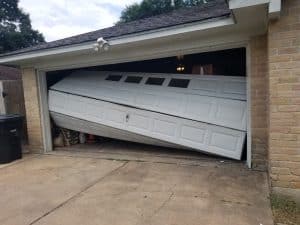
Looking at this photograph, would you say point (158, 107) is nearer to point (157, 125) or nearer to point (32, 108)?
point (157, 125)

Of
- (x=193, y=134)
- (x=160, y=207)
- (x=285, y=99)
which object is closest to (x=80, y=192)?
(x=160, y=207)

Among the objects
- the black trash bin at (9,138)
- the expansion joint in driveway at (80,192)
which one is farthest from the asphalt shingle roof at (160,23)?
the expansion joint in driveway at (80,192)

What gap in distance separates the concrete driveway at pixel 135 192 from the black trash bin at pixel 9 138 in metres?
0.44

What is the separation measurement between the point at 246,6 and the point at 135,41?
243 cm

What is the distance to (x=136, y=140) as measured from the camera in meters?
7.20

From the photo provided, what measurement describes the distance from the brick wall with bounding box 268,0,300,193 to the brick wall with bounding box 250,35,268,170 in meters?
1.10

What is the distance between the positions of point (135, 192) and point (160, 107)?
2519mm

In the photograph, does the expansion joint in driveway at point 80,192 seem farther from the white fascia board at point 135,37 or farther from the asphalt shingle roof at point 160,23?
the asphalt shingle roof at point 160,23

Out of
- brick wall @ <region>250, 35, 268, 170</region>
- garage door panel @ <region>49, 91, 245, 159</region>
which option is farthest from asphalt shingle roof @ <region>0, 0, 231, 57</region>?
garage door panel @ <region>49, 91, 245, 159</region>

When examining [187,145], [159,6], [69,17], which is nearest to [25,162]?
[187,145]

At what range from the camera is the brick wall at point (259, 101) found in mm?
5148

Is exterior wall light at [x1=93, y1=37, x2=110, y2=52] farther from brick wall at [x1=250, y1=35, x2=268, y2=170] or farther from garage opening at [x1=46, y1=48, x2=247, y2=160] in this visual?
brick wall at [x1=250, y1=35, x2=268, y2=170]

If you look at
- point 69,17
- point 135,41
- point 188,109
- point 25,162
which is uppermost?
point 69,17

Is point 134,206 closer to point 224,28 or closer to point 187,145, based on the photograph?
point 187,145
